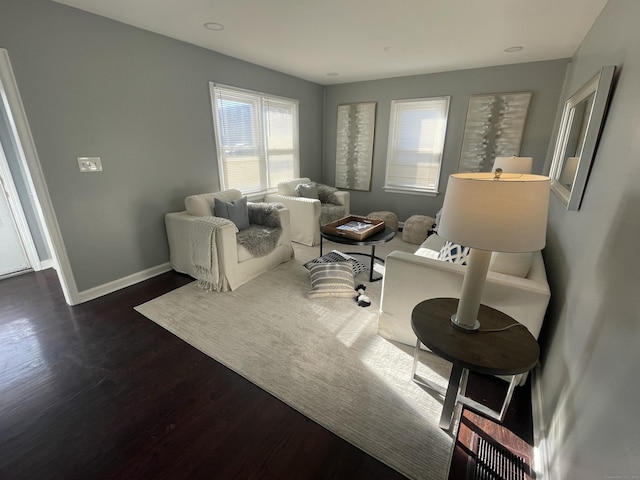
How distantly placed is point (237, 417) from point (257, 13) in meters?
2.87

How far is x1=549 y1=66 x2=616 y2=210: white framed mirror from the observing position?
1.50 meters

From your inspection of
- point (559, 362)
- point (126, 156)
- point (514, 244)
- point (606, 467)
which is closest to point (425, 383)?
point (559, 362)

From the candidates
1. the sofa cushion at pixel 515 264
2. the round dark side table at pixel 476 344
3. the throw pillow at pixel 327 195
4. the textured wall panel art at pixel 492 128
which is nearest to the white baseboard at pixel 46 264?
the throw pillow at pixel 327 195

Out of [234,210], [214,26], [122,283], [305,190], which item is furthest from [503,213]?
[305,190]

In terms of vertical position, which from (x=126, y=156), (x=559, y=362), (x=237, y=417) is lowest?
(x=237, y=417)

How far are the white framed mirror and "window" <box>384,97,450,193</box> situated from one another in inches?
71.3

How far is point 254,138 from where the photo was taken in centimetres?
404

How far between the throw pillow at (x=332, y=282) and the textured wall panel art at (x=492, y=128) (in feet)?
9.21

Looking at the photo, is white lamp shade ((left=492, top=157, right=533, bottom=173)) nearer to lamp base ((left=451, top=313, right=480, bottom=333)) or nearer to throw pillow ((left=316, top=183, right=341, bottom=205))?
lamp base ((left=451, top=313, right=480, bottom=333))

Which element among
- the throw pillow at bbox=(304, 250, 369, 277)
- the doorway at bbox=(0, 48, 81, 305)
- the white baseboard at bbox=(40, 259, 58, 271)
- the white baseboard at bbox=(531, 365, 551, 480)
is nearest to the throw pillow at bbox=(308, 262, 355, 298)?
the throw pillow at bbox=(304, 250, 369, 277)

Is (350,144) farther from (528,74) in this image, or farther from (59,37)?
(59,37)

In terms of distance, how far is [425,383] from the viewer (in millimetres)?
1705

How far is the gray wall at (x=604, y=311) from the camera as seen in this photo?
2.68ft

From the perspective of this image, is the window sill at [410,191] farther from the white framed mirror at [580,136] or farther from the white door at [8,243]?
the white door at [8,243]
